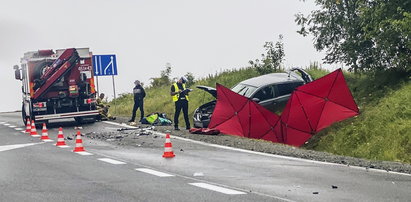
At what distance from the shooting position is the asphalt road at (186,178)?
930cm

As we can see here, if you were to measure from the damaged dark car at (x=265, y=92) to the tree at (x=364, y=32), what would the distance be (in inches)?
85.9

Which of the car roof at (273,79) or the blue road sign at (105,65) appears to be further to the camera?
the blue road sign at (105,65)

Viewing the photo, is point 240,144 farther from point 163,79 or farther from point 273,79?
point 163,79

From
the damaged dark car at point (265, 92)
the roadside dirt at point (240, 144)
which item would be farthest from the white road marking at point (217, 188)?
the damaged dark car at point (265, 92)

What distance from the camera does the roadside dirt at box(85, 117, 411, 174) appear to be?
44.7 ft

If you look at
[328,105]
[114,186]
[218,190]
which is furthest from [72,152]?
[328,105]

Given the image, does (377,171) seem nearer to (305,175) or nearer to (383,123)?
(305,175)

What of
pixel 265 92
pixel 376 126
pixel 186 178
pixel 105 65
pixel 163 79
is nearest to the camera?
pixel 186 178

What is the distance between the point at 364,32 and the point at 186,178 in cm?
1507

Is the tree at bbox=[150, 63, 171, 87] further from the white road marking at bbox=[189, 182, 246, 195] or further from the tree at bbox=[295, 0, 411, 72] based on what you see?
the white road marking at bbox=[189, 182, 246, 195]

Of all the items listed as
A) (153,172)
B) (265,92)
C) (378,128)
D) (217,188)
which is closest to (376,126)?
(378,128)

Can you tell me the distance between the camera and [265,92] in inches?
997

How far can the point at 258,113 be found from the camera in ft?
73.0

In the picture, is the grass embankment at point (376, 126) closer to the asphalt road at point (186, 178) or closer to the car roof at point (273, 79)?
the car roof at point (273, 79)
